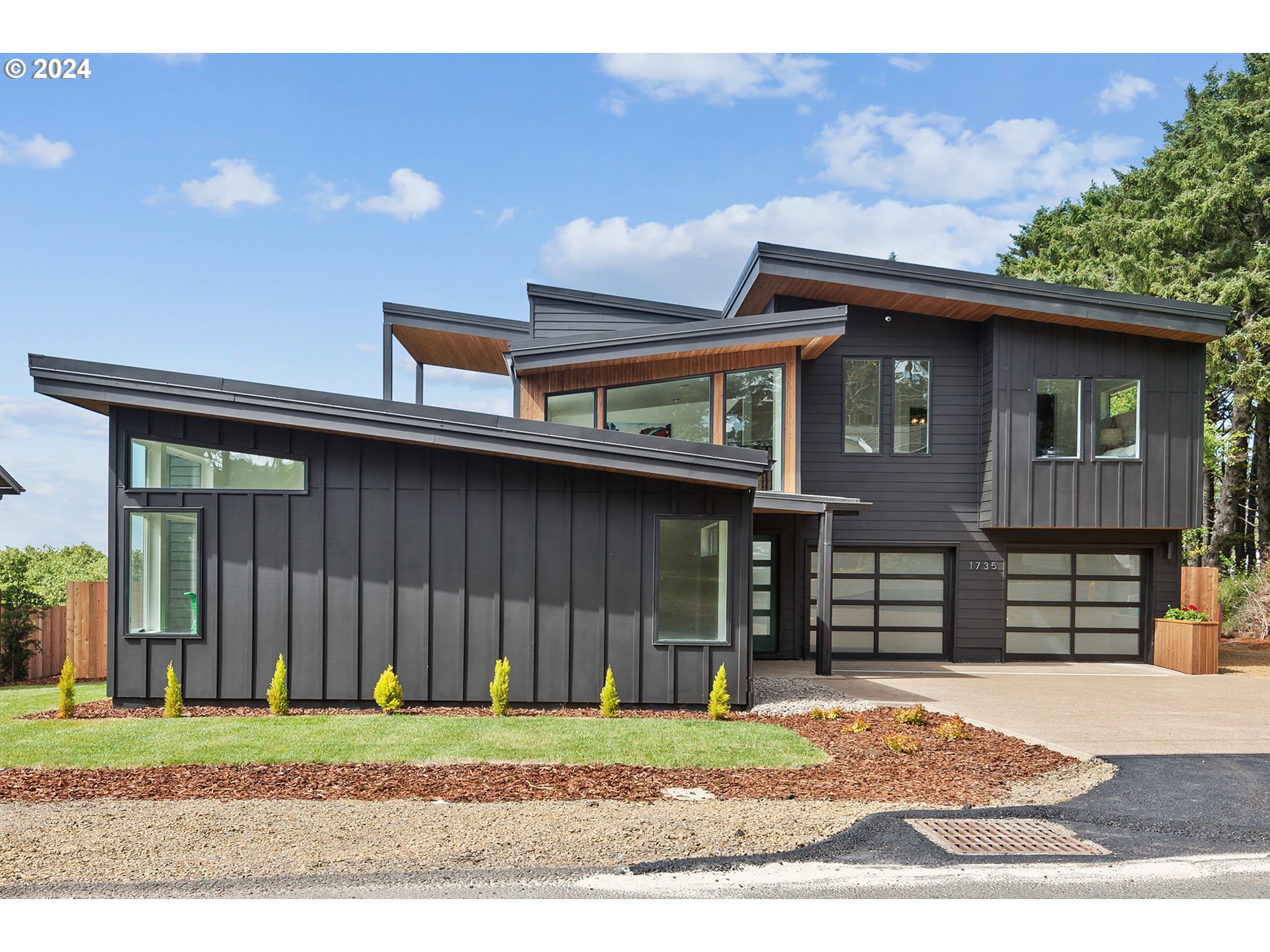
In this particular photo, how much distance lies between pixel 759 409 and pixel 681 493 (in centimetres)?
486

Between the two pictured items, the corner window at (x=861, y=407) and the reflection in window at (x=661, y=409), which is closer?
the reflection in window at (x=661, y=409)

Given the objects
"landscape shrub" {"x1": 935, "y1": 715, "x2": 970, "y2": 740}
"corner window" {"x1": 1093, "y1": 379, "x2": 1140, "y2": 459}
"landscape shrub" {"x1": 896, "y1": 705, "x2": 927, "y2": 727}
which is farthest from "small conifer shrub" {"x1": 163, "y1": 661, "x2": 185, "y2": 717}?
"corner window" {"x1": 1093, "y1": 379, "x2": 1140, "y2": 459}

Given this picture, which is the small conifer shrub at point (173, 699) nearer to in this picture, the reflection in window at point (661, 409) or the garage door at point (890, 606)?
the reflection in window at point (661, 409)

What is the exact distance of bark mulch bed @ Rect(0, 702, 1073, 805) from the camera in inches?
248

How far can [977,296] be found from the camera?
14.5m

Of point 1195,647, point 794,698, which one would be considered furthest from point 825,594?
point 1195,647

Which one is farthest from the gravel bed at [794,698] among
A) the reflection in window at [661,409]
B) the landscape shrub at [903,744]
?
the reflection in window at [661,409]

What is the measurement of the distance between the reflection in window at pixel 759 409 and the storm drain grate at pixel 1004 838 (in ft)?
28.1

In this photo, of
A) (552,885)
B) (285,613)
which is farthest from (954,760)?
(285,613)

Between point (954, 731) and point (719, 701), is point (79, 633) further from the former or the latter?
point (954, 731)

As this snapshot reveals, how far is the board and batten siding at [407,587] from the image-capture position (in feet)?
31.9

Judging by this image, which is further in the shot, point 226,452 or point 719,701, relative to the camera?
point 226,452

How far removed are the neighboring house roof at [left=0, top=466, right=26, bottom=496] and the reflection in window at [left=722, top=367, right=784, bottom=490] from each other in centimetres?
1130

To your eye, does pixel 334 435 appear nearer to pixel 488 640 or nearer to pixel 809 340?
pixel 488 640
